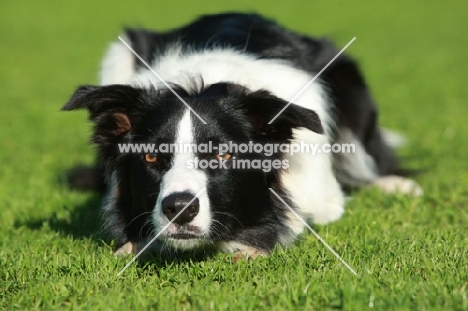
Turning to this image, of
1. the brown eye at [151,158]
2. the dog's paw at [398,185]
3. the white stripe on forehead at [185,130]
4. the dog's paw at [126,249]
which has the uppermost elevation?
the white stripe on forehead at [185,130]

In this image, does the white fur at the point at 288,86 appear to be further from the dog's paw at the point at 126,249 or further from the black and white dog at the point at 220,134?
the dog's paw at the point at 126,249

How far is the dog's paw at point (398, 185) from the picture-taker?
7031mm

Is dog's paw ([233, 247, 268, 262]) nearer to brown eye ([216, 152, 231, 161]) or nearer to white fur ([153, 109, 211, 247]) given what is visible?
white fur ([153, 109, 211, 247])

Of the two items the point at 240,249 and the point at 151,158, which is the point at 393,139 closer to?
the point at 240,249

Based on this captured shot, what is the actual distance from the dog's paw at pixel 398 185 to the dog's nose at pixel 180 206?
3131 millimetres

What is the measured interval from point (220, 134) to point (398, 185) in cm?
298

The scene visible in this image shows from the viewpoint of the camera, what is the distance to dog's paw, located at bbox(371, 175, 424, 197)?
7.03 m

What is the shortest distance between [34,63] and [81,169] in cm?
1007

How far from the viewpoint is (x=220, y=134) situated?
15.9ft

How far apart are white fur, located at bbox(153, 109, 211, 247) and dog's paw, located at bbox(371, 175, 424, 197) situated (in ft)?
9.74

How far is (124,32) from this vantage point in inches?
304

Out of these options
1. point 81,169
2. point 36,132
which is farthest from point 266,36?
point 36,132


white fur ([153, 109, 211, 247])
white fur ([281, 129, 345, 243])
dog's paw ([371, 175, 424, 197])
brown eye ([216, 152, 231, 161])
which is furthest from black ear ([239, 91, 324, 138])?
dog's paw ([371, 175, 424, 197])

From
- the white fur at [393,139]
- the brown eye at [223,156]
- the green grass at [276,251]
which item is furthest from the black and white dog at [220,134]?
the white fur at [393,139]
